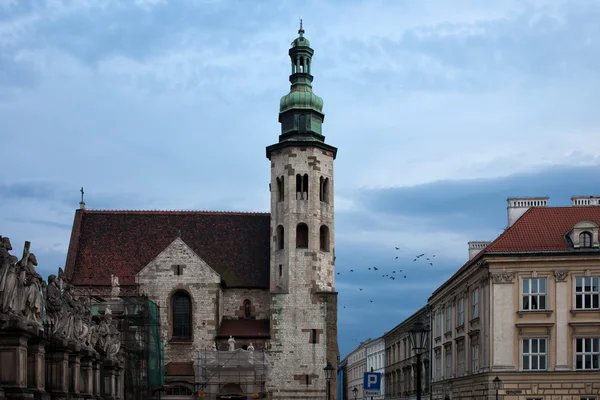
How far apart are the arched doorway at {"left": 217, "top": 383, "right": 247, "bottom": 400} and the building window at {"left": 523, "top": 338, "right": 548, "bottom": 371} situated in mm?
24264

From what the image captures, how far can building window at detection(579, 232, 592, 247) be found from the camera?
40562 millimetres

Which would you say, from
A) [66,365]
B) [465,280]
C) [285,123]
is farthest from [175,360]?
[66,365]

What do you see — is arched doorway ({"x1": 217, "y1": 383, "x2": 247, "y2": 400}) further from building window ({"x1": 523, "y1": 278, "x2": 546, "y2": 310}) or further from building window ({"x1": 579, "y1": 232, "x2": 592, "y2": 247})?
building window ({"x1": 579, "y1": 232, "x2": 592, "y2": 247})

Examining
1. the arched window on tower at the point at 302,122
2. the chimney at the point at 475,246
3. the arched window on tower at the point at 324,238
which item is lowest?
the chimney at the point at 475,246

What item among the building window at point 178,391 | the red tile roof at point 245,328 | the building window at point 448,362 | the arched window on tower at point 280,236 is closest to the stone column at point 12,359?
the building window at point 448,362

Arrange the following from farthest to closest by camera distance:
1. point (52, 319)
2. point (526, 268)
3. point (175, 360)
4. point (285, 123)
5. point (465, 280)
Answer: point (285, 123) → point (175, 360) → point (465, 280) → point (526, 268) → point (52, 319)

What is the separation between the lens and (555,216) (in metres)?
43.1

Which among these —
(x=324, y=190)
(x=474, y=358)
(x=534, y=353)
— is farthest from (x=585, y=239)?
(x=324, y=190)

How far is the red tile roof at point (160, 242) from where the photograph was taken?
63.6 m

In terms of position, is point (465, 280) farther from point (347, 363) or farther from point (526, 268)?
point (347, 363)

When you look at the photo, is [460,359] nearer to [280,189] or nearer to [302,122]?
[280,189]

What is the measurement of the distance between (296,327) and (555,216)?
2312 centimetres

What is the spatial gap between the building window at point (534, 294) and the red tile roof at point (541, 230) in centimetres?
135

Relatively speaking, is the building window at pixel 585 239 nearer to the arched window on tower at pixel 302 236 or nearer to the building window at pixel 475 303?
the building window at pixel 475 303
